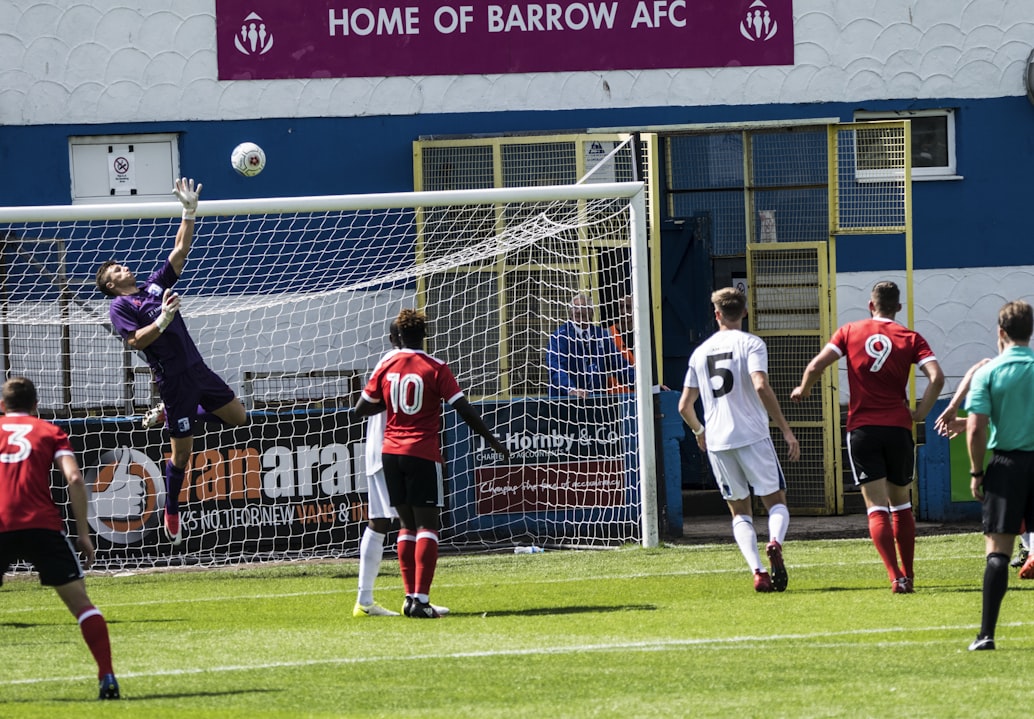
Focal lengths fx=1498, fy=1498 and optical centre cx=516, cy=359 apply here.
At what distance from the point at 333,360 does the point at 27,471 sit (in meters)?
9.01

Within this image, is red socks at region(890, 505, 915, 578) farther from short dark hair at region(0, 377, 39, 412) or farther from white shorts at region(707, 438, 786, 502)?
short dark hair at region(0, 377, 39, 412)

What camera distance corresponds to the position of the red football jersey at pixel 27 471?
6707 mm

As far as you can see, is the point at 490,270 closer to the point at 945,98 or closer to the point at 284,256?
the point at 284,256

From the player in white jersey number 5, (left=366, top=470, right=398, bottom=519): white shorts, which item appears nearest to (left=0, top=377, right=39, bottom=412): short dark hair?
(left=366, top=470, right=398, bottom=519): white shorts

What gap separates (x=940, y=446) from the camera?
579 inches

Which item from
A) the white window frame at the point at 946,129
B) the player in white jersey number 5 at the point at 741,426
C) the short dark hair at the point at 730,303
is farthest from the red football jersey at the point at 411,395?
the white window frame at the point at 946,129

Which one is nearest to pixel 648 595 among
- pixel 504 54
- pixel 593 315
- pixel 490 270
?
pixel 593 315

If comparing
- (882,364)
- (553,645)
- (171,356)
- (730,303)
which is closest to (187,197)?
(171,356)

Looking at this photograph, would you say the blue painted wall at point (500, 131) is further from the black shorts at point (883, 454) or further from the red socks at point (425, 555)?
the red socks at point (425, 555)

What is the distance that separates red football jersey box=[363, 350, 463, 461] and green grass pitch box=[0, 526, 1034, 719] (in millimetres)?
1084

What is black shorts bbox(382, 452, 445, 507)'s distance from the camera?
9000mm

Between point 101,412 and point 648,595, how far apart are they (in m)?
6.05

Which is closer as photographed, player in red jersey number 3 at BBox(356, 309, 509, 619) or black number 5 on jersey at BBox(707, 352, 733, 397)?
player in red jersey number 3 at BBox(356, 309, 509, 619)

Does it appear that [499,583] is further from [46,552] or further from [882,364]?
[46,552]
